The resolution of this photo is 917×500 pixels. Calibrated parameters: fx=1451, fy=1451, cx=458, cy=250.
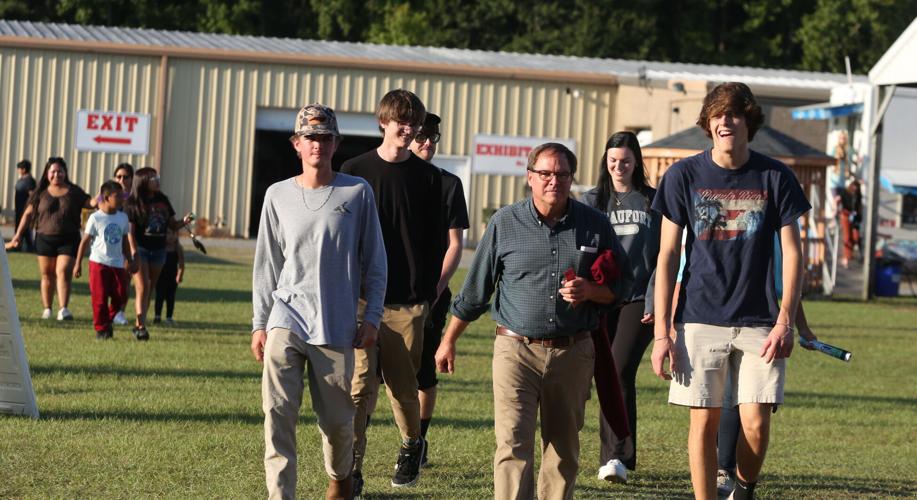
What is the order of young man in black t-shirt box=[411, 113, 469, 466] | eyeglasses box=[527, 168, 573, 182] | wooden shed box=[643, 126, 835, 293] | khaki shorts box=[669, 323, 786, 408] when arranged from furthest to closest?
wooden shed box=[643, 126, 835, 293] < young man in black t-shirt box=[411, 113, 469, 466] < khaki shorts box=[669, 323, 786, 408] < eyeglasses box=[527, 168, 573, 182]

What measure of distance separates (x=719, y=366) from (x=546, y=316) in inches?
33.5

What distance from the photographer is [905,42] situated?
2472cm

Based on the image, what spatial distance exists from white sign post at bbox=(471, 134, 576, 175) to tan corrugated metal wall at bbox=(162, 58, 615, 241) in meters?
0.24

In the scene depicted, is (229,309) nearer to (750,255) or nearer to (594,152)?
(750,255)

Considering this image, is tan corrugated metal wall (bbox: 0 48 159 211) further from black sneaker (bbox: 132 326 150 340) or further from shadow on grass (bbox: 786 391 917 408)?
shadow on grass (bbox: 786 391 917 408)

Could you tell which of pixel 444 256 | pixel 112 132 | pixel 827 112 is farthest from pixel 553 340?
pixel 112 132

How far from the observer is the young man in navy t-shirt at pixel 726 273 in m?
6.40

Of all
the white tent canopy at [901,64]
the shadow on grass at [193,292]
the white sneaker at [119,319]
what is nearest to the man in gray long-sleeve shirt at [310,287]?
the white sneaker at [119,319]

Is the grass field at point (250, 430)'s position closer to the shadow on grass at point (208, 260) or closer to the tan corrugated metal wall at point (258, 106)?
the shadow on grass at point (208, 260)

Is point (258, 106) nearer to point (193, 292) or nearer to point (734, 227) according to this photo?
point (193, 292)

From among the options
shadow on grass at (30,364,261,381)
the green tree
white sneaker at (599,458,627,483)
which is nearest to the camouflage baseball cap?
white sneaker at (599,458,627,483)

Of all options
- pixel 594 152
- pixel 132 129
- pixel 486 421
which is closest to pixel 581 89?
pixel 594 152

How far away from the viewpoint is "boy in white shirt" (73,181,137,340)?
1419cm

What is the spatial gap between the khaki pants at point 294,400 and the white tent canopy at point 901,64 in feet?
64.6
